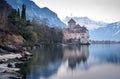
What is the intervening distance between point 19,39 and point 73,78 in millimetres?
63877

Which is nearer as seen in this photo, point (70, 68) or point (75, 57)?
point (70, 68)

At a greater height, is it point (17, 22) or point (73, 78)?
point (17, 22)

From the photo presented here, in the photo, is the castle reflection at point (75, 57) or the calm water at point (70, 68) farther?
the castle reflection at point (75, 57)

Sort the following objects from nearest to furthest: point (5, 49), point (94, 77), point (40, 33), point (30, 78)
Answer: point (30, 78)
point (94, 77)
point (5, 49)
point (40, 33)

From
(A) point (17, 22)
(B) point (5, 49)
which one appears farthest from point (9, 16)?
(B) point (5, 49)

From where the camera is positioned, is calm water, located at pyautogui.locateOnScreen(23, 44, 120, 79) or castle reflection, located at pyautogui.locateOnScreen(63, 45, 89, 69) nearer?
calm water, located at pyautogui.locateOnScreen(23, 44, 120, 79)

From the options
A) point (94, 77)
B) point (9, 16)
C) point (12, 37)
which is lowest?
point (94, 77)

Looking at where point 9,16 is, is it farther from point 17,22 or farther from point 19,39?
point 19,39

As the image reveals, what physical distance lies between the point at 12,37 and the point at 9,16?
1424 cm

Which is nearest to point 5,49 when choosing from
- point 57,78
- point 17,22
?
point 57,78

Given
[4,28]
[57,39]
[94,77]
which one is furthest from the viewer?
[57,39]

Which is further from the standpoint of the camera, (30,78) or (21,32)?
(21,32)

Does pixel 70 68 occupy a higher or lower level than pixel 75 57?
lower

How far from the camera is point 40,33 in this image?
149875mm
